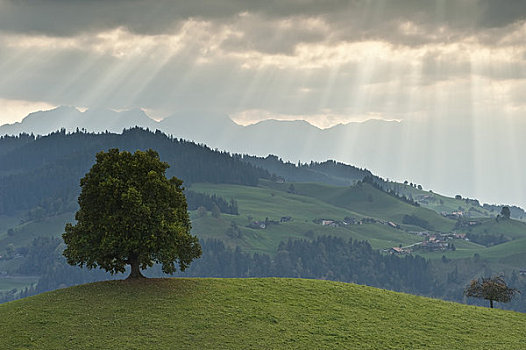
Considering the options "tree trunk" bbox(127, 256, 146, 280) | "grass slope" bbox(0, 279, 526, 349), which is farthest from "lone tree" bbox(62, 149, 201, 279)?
"grass slope" bbox(0, 279, 526, 349)

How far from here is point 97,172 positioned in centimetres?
7050

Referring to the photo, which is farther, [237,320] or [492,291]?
[492,291]

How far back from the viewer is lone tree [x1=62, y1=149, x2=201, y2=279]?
67250 millimetres

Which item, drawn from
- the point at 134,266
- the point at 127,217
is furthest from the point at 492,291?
the point at 127,217

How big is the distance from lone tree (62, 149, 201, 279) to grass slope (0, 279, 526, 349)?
4169 mm

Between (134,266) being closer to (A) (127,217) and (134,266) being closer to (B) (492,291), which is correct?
(A) (127,217)

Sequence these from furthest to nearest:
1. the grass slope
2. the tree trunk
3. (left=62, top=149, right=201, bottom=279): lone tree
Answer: the tree trunk → (left=62, top=149, right=201, bottom=279): lone tree → the grass slope

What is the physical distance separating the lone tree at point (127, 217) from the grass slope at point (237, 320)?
164 inches

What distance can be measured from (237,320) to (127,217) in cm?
1691

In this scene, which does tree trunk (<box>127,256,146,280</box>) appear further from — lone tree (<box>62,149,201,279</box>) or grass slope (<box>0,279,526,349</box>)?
grass slope (<box>0,279,526,349</box>)

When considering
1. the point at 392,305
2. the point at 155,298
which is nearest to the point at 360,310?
the point at 392,305

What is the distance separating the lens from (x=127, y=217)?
66875 mm

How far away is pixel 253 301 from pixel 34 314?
80.3 feet

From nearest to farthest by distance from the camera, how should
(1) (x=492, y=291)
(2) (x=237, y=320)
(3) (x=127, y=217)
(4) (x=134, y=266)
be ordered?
(2) (x=237, y=320)
(3) (x=127, y=217)
(4) (x=134, y=266)
(1) (x=492, y=291)
